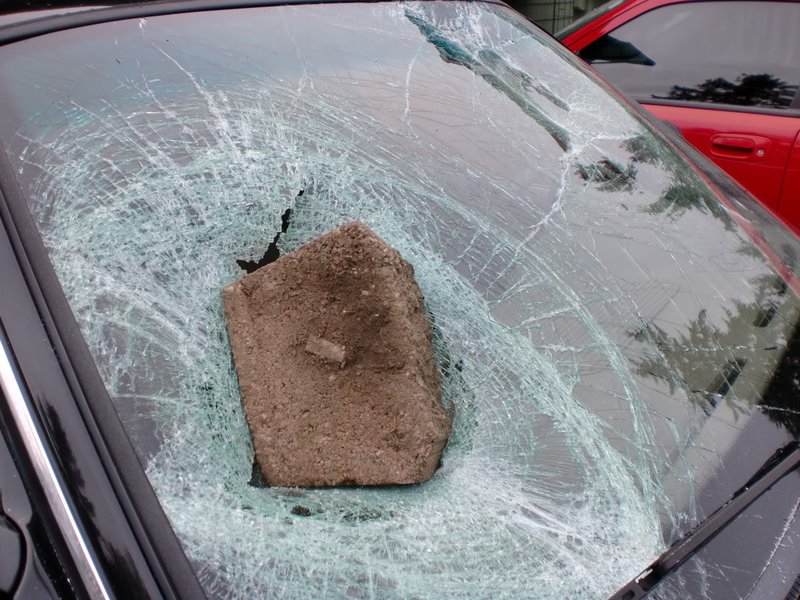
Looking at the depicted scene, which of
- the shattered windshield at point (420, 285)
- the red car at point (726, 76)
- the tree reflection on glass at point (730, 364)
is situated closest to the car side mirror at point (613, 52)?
the red car at point (726, 76)

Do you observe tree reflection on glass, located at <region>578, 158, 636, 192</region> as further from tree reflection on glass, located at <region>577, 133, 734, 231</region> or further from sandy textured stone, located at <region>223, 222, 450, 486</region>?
sandy textured stone, located at <region>223, 222, 450, 486</region>

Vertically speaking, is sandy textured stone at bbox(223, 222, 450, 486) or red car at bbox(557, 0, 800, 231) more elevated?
sandy textured stone at bbox(223, 222, 450, 486)

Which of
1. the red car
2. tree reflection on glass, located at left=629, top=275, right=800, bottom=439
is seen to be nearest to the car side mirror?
the red car

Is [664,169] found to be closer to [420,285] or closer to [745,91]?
[420,285]

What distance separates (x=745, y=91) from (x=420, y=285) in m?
2.38

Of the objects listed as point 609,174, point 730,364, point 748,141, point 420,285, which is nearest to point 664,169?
point 609,174

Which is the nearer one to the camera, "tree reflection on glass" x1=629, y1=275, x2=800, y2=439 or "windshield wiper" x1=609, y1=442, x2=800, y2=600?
"windshield wiper" x1=609, y1=442, x2=800, y2=600

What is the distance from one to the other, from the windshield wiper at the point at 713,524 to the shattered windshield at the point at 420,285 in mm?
16

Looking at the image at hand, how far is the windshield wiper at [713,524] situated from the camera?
3.58 ft

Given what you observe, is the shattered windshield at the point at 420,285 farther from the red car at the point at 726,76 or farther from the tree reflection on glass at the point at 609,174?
the red car at the point at 726,76

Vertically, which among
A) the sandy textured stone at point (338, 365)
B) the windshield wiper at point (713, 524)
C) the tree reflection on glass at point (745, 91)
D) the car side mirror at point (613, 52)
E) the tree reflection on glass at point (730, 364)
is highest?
the sandy textured stone at point (338, 365)

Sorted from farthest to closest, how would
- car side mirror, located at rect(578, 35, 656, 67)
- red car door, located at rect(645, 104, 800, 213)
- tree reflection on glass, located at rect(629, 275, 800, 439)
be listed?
car side mirror, located at rect(578, 35, 656, 67) → red car door, located at rect(645, 104, 800, 213) → tree reflection on glass, located at rect(629, 275, 800, 439)

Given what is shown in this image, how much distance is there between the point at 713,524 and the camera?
1.17 metres

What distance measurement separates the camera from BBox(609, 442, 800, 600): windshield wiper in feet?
3.58
